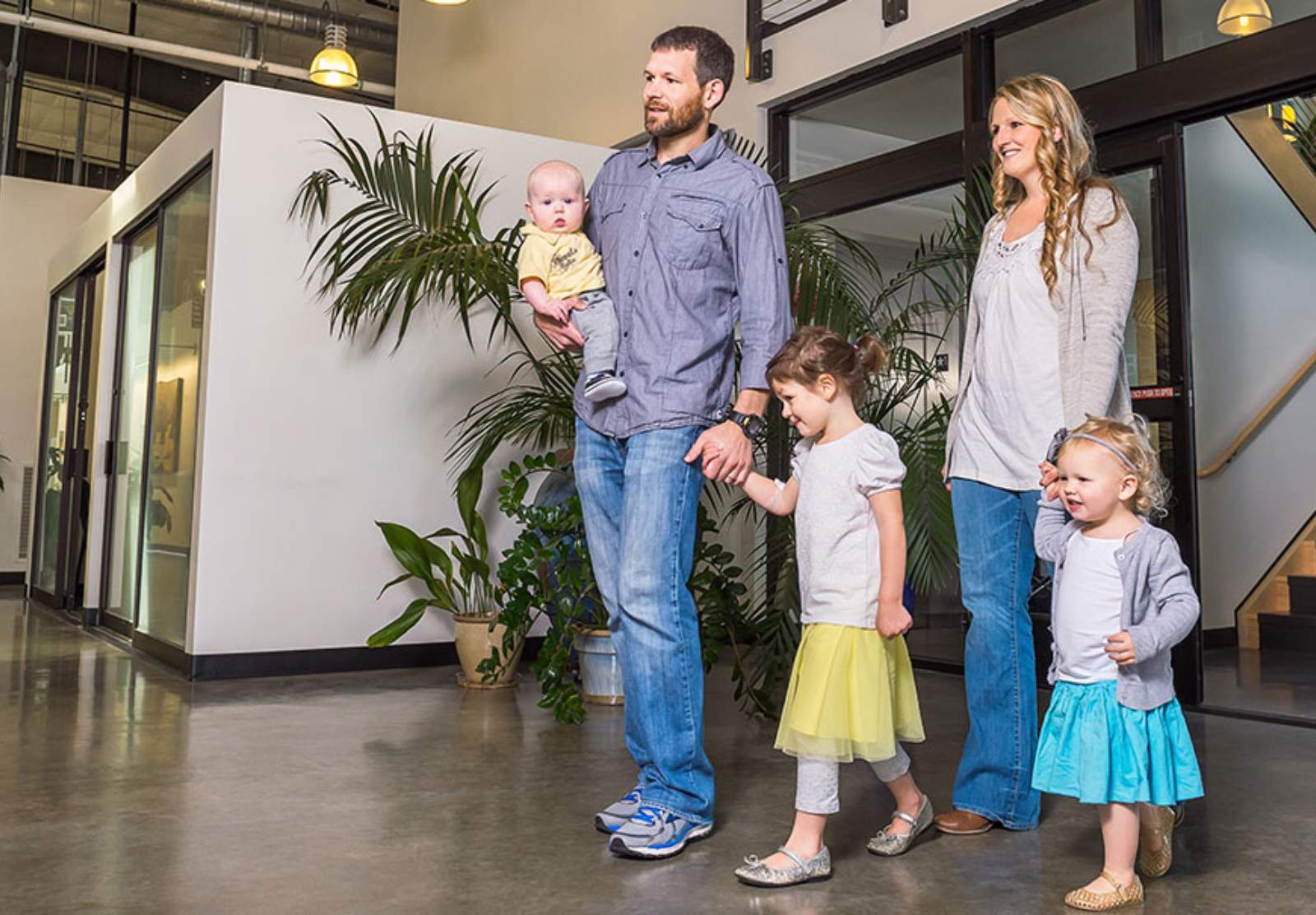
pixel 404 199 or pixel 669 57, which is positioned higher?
pixel 404 199

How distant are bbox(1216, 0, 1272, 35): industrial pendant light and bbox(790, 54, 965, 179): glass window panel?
1.03m

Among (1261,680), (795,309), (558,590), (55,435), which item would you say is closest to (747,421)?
(795,309)

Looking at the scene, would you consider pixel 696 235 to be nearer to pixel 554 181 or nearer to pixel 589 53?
pixel 554 181

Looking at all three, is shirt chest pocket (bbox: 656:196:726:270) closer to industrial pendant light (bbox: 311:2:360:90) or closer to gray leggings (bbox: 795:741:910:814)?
gray leggings (bbox: 795:741:910:814)

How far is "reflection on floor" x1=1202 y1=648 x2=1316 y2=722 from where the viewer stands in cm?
388

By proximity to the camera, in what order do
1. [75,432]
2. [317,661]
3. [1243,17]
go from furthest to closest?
[75,432]
[317,661]
[1243,17]

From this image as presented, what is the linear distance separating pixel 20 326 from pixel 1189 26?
814cm

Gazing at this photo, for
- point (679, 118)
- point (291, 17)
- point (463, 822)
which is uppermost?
point (291, 17)

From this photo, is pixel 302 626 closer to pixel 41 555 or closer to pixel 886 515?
pixel 886 515

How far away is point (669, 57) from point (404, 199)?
7.37ft

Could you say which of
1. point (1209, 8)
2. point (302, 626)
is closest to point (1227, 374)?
point (1209, 8)

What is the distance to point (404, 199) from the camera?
4.09 meters

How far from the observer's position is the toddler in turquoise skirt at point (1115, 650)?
5.68ft

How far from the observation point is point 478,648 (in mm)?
4043
